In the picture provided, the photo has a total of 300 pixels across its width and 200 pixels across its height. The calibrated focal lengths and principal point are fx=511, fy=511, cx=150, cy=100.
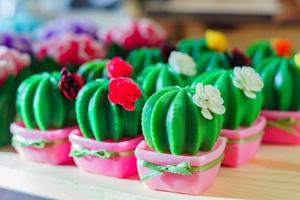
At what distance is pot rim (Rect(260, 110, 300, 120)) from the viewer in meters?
0.76

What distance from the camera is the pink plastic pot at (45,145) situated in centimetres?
69

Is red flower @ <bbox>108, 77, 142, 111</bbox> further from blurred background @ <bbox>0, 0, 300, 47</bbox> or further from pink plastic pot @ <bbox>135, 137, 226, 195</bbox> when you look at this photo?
blurred background @ <bbox>0, 0, 300, 47</bbox>

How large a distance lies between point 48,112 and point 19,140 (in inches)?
2.4

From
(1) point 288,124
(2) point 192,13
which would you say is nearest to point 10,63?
(1) point 288,124

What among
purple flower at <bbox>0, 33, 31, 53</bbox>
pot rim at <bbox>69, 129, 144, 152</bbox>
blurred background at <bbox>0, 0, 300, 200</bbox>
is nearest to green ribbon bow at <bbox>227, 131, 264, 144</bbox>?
pot rim at <bbox>69, 129, 144, 152</bbox>

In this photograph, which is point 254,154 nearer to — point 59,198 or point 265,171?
point 265,171

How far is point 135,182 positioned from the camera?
632 millimetres

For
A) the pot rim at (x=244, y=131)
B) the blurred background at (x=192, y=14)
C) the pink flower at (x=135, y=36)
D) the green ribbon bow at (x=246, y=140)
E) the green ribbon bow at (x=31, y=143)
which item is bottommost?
the blurred background at (x=192, y=14)

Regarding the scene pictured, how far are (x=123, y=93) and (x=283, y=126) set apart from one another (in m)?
0.28

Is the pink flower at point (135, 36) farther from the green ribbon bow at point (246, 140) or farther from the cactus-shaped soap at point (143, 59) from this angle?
the green ribbon bow at point (246, 140)

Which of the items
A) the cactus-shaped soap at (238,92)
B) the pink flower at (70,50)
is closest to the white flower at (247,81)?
the cactus-shaped soap at (238,92)

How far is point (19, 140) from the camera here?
0.71 metres

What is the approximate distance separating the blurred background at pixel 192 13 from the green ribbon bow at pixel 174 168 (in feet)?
3.83

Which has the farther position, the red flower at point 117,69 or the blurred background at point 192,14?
the blurred background at point 192,14
